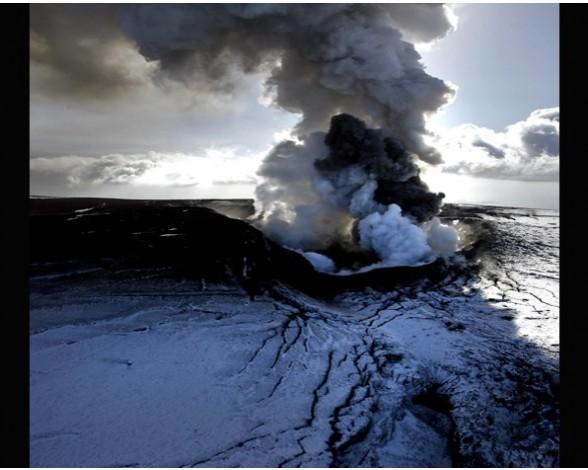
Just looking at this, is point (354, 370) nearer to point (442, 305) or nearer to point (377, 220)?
point (442, 305)

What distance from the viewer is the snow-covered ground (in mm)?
5082

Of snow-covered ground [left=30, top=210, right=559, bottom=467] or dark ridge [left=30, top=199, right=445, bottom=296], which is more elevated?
dark ridge [left=30, top=199, right=445, bottom=296]

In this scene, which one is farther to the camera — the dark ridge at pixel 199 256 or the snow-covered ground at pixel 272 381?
the dark ridge at pixel 199 256

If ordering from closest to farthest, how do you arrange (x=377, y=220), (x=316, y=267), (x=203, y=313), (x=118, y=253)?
1. (x=203, y=313)
2. (x=118, y=253)
3. (x=316, y=267)
4. (x=377, y=220)

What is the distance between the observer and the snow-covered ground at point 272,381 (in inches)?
200

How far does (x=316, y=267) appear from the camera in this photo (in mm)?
18047

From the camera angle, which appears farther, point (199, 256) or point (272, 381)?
point (199, 256)

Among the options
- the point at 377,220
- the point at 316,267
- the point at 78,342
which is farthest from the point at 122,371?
the point at 377,220

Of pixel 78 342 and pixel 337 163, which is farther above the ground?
pixel 337 163

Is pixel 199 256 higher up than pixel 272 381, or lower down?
higher up

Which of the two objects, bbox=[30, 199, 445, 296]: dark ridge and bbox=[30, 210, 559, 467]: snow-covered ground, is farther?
bbox=[30, 199, 445, 296]: dark ridge

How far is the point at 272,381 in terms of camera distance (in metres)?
6.59

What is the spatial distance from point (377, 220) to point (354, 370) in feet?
47.9

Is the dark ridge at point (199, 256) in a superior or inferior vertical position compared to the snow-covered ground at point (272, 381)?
superior
